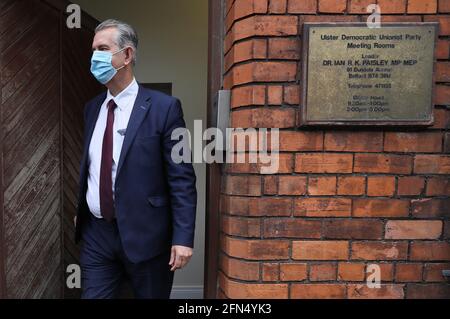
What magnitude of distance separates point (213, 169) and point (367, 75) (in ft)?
2.79

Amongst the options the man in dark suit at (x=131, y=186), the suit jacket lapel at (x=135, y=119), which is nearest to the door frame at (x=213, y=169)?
the man in dark suit at (x=131, y=186)

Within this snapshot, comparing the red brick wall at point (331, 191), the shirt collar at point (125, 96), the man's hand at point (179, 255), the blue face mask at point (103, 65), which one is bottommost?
the man's hand at point (179, 255)

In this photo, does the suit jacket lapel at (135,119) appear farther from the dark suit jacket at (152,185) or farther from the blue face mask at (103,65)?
the blue face mask at (103,65)

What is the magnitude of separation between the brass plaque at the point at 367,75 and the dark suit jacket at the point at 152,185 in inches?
25.4

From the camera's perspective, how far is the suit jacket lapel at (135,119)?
1668 millimetres

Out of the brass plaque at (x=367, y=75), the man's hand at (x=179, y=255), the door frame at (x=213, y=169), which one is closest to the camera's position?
the brass plaque at (x=367, y=75)

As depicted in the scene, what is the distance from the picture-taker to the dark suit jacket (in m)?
1.68

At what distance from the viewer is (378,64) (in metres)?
1.60

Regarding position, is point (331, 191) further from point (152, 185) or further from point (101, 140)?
point (101, 140)

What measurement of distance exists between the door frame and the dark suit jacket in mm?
173

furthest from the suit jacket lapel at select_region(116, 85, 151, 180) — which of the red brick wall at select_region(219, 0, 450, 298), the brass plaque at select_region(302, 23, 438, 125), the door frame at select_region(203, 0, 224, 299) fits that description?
the brass plaque at select_region(302, 23, 438, 125)

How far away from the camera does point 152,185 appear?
1719mm

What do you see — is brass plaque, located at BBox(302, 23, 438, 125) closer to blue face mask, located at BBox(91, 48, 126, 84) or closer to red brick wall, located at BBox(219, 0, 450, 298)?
red brick wall, located at BBox(219, 0, 450, 298)

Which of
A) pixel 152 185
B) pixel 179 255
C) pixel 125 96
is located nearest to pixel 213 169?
pixel 152 185
